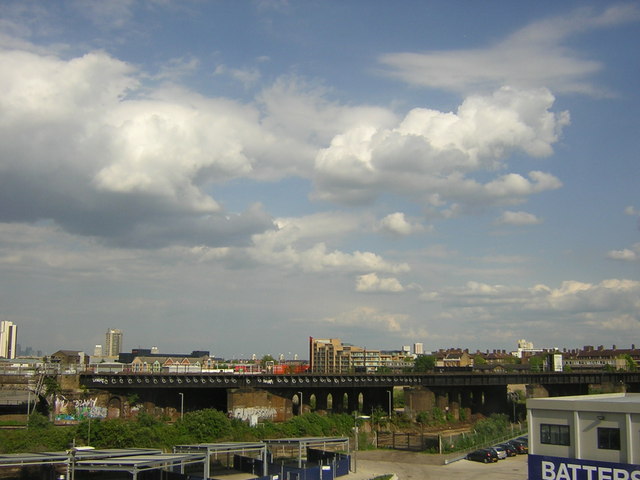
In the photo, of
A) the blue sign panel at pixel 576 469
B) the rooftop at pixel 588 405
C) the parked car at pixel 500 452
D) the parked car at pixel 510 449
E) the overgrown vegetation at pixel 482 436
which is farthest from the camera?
the overgrown vegetation at pixel 482 436

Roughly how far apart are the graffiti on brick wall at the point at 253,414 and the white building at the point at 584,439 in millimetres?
54070

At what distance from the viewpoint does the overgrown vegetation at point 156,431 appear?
2265 inches

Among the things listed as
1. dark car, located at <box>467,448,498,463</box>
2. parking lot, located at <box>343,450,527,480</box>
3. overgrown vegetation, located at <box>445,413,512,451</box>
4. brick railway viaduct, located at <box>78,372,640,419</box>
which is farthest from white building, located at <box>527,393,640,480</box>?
brick railway viaduct, located at <box>78,372,640,419</box>

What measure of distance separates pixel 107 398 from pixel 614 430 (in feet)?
222

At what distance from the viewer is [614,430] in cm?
3384

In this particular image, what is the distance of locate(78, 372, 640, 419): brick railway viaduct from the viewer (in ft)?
287

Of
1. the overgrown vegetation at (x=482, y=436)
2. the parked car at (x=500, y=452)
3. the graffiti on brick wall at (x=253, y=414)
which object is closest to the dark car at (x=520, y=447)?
the parked car at (x=500, y=452)

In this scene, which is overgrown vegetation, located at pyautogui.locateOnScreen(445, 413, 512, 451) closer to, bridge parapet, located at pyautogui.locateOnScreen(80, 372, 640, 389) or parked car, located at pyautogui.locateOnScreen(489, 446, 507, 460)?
parked car, located at pyautogui.locateOnScreen(489, 446, 507, 460)

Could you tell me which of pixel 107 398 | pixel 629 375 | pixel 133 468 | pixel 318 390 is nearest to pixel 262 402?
pixel 318 390

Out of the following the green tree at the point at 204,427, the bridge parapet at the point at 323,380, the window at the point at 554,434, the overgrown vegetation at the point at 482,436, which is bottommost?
the overgrown vegetation at the point at 482,436

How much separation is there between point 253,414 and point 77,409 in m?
23.4

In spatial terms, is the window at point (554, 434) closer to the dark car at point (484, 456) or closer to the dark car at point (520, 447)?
the dark car at point (484, 456)

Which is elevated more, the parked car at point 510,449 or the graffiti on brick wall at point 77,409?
the graffiti on brick wall at point 77,409

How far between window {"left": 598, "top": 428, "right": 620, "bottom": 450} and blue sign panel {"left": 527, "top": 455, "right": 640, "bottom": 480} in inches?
36.8
